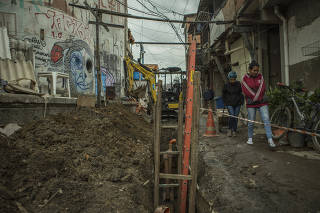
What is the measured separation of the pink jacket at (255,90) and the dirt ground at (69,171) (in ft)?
8.90

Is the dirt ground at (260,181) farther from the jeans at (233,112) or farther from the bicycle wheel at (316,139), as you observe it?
the jeans at (233,112)

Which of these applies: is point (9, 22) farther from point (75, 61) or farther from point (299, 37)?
point (299, 37)

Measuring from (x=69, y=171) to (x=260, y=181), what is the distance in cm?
261

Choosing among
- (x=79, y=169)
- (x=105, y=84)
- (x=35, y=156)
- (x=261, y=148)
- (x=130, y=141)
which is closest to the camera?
(x=35, y=156)

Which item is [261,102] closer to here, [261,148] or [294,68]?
[261,148]

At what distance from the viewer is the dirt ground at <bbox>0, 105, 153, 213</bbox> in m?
2.22

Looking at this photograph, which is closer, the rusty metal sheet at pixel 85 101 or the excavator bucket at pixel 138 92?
the rusty metal sheet at pixel 85 101

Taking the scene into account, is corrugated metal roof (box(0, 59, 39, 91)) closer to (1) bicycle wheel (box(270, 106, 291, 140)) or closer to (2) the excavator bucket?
(1) bicycle wheel (box(270, 106, 291, 140))

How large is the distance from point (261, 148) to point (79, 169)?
366 cm

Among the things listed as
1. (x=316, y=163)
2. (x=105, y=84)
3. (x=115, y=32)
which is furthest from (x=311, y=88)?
(x=115, y=32)

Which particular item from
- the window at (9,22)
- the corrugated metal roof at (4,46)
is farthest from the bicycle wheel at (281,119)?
the window at (9,22)

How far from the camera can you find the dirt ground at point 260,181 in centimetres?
228

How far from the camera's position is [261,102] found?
4598mm

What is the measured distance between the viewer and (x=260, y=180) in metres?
2.87
